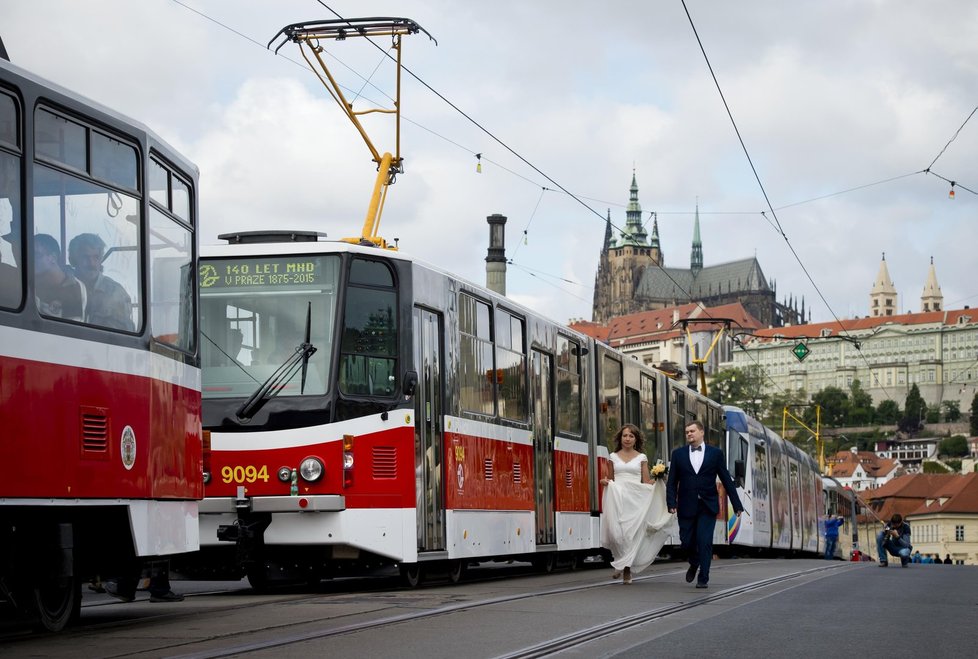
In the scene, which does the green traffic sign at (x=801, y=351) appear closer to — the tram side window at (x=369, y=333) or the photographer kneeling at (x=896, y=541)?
the photographer kneeling at (x=896, y=541)

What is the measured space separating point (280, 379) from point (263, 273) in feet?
3.50

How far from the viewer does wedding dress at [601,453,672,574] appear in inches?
628

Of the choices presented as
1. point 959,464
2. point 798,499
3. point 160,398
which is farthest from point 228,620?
point 959,464

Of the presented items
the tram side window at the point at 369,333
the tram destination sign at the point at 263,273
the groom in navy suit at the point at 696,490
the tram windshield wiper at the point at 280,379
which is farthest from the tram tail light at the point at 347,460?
the groom in navy suit at the point at 696,490

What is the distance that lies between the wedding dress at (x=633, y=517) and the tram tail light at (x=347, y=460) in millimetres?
3494

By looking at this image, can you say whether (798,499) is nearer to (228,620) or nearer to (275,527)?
(275,527)

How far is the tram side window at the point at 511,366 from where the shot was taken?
17.4 meters

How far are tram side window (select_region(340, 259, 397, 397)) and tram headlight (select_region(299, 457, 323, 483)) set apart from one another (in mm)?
725

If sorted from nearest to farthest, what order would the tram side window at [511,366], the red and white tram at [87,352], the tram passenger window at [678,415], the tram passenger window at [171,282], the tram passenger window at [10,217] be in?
the tram passenger window at [10,217] → the red and white tram at [87,352] → the tram passenger window at [171,282] → the tram side window at [511,366] → the tram passenger window at [678,415]

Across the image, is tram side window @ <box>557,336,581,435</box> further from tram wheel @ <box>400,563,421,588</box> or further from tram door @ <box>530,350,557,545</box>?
tram wheel @ <box>400,563,421,588</box>

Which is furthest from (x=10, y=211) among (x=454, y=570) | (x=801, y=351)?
(x=801, y=351)

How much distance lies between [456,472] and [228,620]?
5.14 meters

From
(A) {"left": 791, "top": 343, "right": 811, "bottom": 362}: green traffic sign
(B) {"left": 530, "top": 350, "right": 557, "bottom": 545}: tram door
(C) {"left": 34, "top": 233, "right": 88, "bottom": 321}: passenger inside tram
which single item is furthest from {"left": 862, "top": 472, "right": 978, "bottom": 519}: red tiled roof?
(C) {"left": 34, "top": 233, "right": 88, "bottom": 321}: passenger inside tram

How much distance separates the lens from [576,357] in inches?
831
